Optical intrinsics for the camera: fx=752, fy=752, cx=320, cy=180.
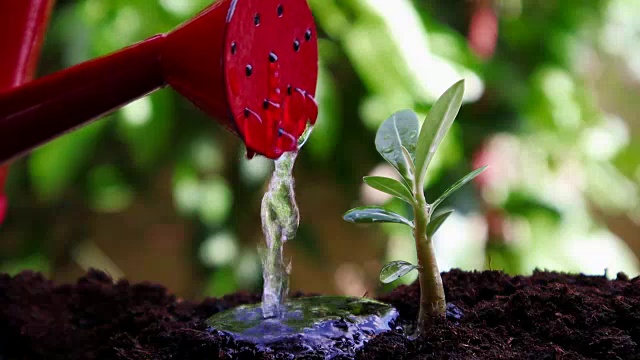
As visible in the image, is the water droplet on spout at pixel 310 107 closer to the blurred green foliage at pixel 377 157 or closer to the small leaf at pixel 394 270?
the small leaf at pixel 394 270

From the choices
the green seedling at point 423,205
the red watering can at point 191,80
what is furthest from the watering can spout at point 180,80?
the green seedling at point 423,205

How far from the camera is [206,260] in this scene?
1.43 metres

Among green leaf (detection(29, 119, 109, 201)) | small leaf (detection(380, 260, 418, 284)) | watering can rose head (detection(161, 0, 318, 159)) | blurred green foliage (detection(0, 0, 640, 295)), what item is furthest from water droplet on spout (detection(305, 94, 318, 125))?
green leaf (detection(29, 119, 109, 201))

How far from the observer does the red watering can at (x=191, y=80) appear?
38 cm

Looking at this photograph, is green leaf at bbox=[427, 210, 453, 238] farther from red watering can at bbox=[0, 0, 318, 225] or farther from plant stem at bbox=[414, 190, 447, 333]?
red watering can at bbox=[0, 0, 318, 225]

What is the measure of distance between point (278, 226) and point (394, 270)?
123 millimetres

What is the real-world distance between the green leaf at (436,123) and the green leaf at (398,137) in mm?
20

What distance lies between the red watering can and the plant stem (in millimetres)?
106

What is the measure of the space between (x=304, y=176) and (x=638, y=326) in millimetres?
1148

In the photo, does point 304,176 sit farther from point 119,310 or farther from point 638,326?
point 638,326

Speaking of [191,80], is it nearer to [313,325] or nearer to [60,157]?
[313,325]

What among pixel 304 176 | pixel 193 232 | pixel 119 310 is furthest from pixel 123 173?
pixel 119 310

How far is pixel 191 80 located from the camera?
0.39 meters

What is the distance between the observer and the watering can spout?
38 cm
